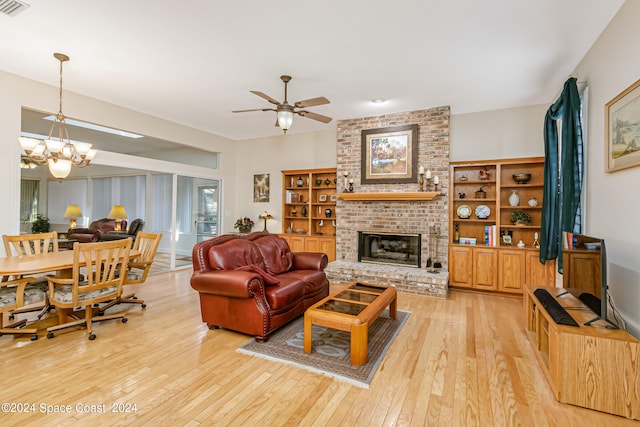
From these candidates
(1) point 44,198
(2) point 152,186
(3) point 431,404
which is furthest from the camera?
(1) point 44,198

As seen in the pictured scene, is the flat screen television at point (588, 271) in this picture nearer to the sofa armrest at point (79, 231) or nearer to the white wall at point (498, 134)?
the white wall at point (498, 134)

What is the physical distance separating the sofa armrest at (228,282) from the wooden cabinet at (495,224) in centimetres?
357

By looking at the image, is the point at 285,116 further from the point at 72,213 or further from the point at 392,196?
the point at 72,213

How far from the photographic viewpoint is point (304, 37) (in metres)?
3.01

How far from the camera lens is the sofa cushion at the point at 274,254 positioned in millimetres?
3929

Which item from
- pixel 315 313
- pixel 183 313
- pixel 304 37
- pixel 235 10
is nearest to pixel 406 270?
pixel 315 313

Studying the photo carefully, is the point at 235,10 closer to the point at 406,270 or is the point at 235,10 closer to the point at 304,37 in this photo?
the point at 304,37

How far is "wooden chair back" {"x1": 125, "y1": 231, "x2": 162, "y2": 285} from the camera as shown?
12.6 feet

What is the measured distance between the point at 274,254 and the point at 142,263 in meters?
1.69

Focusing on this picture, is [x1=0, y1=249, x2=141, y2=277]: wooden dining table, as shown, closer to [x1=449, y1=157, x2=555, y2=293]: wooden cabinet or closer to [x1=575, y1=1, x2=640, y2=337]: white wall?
[x1=575, y1=1, x2=640, y2=337]: white wall

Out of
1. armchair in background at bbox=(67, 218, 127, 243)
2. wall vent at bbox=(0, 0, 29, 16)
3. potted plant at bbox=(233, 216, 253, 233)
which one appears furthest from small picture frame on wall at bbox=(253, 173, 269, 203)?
wall vent at bbox=(0, 0, 29, 16)

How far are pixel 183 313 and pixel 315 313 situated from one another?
2.00 m

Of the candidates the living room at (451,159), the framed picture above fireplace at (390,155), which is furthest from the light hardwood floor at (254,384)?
the framed picture above fireplace at (390,155)

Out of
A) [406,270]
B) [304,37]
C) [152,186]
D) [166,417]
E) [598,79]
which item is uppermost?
[304,37]
